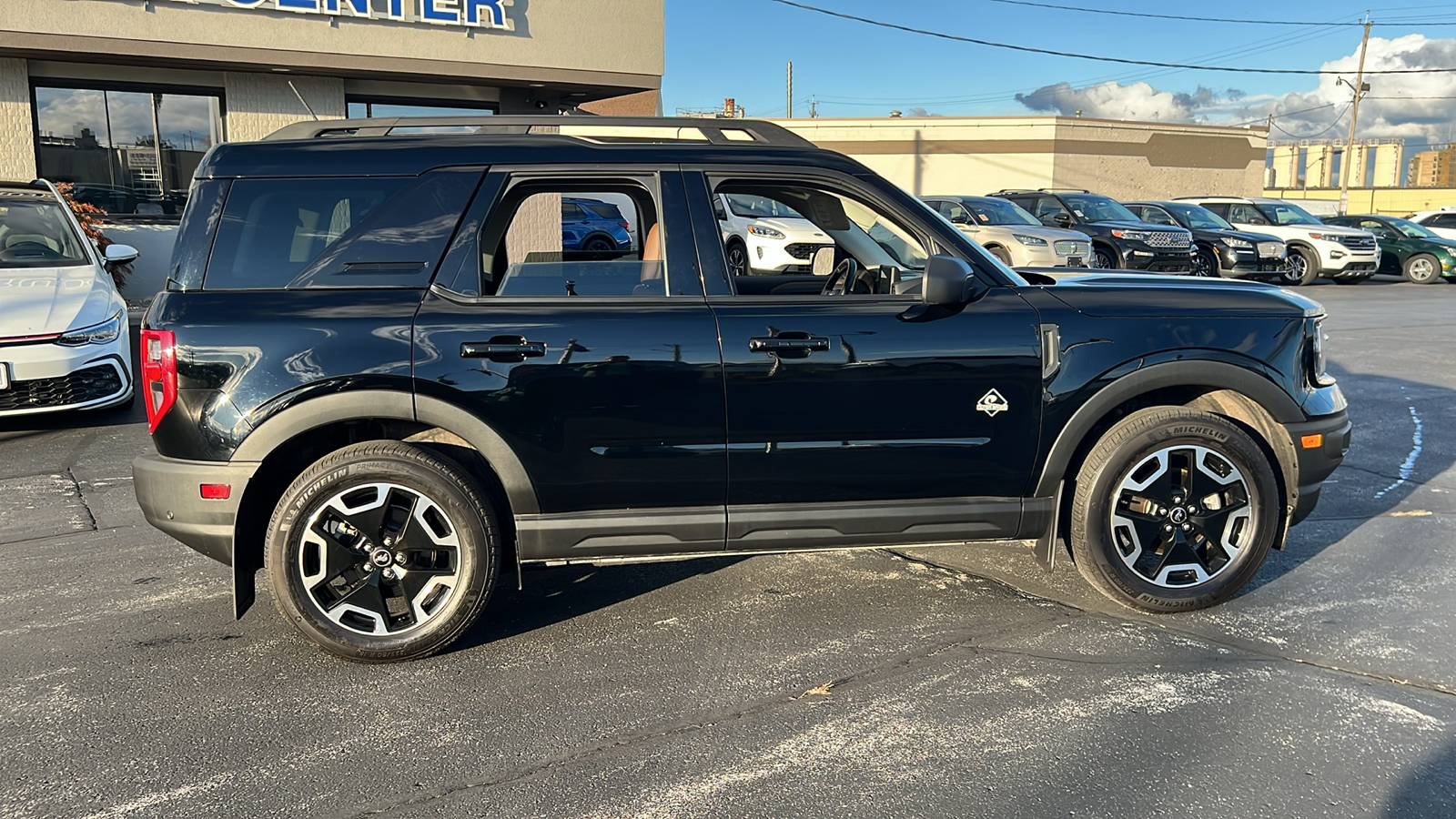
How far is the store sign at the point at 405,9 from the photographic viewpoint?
1393 cm

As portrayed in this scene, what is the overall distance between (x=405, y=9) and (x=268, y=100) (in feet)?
7.86

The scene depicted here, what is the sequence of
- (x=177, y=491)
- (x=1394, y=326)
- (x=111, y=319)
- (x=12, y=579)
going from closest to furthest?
(x=177, y=491), (x=12, y=579), (x=111, y=319), (x=1394, y=326)

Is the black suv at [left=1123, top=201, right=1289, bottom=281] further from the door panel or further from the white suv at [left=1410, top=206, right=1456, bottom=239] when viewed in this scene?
the door panel

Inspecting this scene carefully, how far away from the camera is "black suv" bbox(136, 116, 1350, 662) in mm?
3742

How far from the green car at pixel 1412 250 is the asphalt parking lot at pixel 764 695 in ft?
65.5

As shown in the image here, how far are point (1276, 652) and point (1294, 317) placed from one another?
1.37 m

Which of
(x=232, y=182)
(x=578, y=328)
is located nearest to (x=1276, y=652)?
(x=578, y=328)

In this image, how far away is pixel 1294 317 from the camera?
14.0 ft

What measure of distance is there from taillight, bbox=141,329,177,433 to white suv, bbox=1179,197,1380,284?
21.0m

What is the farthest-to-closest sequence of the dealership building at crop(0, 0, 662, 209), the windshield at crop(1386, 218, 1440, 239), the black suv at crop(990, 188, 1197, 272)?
1. the windshield at crop(1386, 218, 1440, 239)
2. the black suv at crop(990, 188, 1197, 272)
3. the dealership building at crop(0, 0, 662, 209)

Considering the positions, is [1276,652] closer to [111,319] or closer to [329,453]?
[329,453]

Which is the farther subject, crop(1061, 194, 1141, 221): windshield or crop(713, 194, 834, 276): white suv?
crop(1061, 194, 1141, 221): windshield

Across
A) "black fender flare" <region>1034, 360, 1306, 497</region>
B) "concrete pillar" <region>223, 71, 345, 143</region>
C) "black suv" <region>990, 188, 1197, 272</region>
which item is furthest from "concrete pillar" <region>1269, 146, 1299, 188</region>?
"black fender flare" <region>1034, 360, 1306, 497</region>

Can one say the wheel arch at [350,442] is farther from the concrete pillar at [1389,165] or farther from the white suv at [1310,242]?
the concrete pillar at [1389,165]
